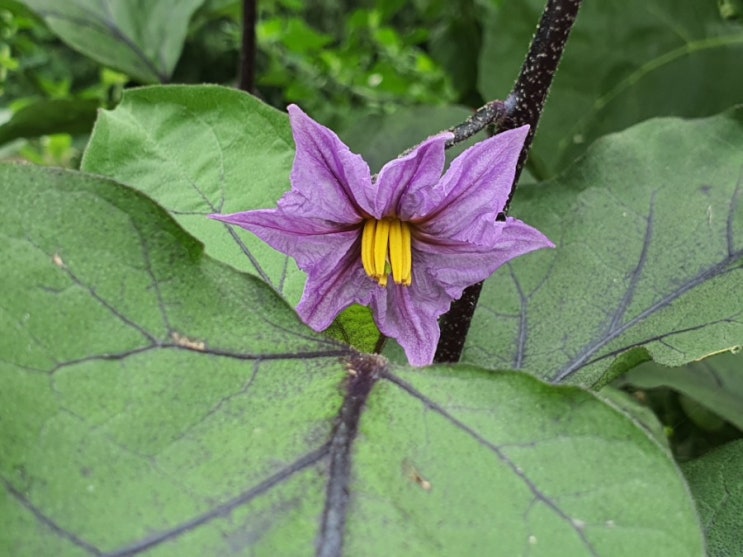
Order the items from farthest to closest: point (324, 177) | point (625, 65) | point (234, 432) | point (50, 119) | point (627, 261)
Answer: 1. point (50, 119)
2. point (625, 65)
3. point (627, 261)
4. point (324, 177)
5. point (234, 432)

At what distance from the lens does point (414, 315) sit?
1.53 feet

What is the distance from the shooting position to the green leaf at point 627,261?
50 centimetres

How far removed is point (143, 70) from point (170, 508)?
720 mm

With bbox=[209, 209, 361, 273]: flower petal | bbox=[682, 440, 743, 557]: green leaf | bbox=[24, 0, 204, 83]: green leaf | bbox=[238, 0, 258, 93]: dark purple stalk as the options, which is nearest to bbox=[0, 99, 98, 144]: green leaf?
bbox=[24, 0, 204, 83]: green leaf

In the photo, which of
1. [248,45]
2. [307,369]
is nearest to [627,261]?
[307,369]

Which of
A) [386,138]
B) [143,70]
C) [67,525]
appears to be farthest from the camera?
[143,70]

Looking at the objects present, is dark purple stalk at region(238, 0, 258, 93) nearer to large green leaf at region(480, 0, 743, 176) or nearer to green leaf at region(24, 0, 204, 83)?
green leaf at region(24, 0, 204, 83)

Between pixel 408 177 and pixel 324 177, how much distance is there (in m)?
0.04

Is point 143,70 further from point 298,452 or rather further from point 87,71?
point 87,71

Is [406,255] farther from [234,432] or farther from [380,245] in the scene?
[234,432]

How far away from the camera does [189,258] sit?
365 mm

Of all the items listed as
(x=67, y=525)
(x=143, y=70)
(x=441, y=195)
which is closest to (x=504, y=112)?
(x=441, y=195)

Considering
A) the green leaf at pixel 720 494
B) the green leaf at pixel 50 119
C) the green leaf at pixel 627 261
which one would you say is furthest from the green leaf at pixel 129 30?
the green leaf at pixel 720 494

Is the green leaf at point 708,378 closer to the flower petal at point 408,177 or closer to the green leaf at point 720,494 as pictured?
the green leaf at point 720,494
